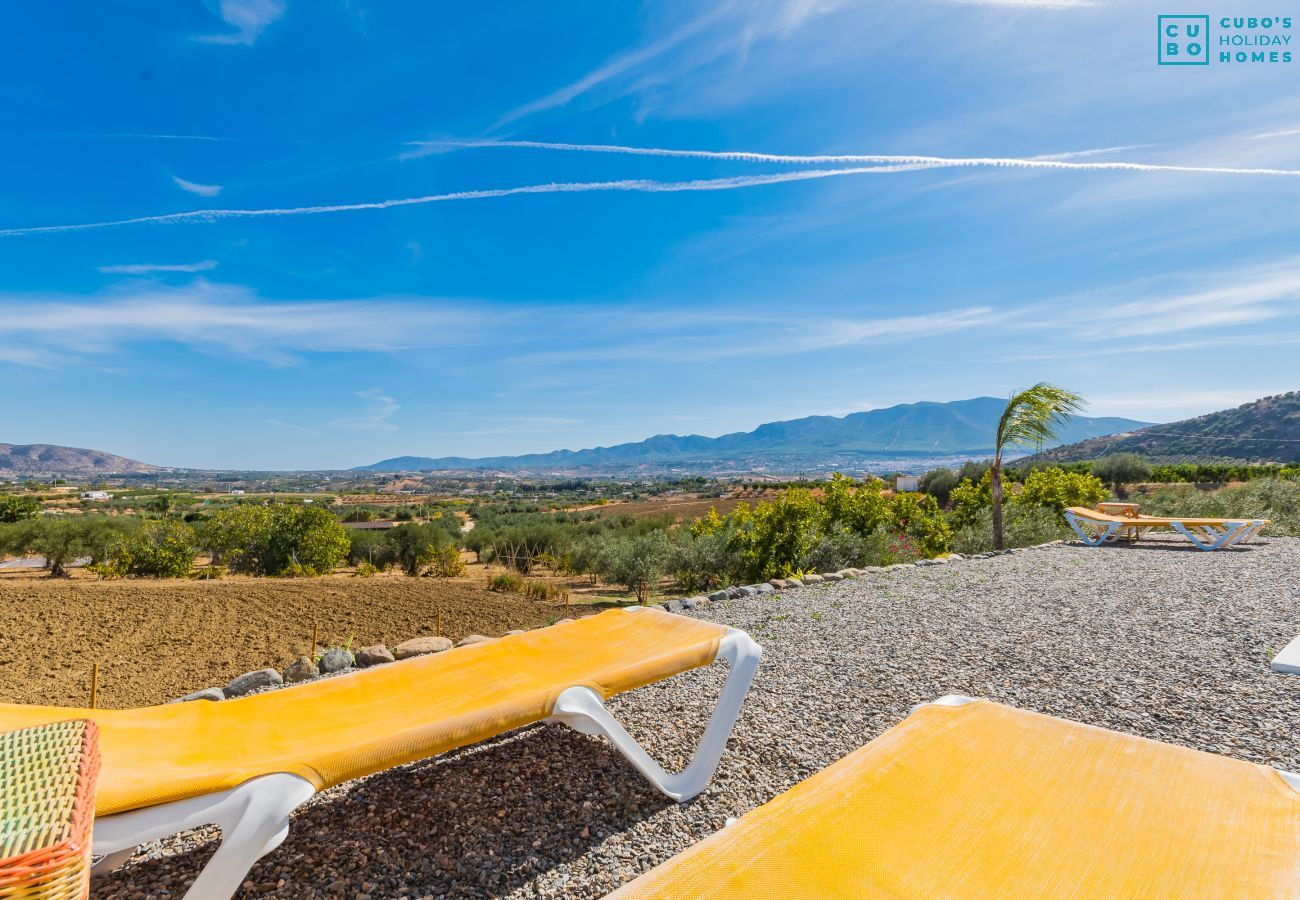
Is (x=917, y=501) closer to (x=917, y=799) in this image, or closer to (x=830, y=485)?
(x=830, y=485)

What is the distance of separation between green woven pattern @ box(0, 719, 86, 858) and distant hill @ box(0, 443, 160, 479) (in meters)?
142

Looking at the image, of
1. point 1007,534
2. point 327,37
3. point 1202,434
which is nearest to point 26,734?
point 327,37

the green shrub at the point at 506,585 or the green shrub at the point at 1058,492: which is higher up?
the green shrub at the point at 1058,492

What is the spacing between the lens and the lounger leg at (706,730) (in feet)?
7.49

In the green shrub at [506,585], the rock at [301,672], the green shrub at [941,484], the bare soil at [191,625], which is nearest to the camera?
the rock at [301,672]

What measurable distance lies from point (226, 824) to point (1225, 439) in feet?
162

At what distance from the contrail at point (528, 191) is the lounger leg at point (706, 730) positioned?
9400 millimetres

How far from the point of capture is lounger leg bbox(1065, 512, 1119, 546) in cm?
931

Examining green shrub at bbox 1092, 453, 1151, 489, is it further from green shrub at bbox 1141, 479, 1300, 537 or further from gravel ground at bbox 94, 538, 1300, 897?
gravel ground at bbox 94, 538, 1300, 897

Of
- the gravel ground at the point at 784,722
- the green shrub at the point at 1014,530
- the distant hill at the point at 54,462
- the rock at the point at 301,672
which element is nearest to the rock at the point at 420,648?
the rock at the point at 301,672

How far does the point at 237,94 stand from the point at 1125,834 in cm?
1319

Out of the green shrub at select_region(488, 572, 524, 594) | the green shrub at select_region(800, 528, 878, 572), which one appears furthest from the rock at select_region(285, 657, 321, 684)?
the green shrub at select_region(488, 572, 524, 594)

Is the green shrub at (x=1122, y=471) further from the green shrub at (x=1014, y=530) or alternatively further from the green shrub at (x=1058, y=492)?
the green shrub at (x=1014, y=530)

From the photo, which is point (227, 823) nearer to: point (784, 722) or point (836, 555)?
point (784, 722)
